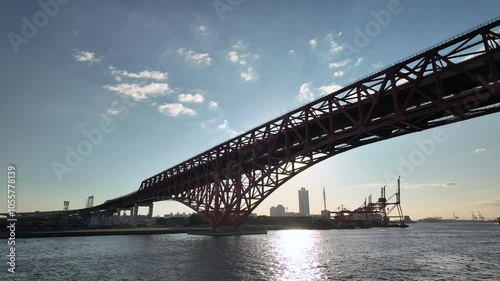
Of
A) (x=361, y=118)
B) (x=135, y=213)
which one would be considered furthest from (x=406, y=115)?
(x=135, y=213)

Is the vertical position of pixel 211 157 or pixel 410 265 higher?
pixel 211 157

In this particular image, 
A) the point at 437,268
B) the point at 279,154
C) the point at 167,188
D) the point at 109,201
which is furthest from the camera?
the point at 109,201

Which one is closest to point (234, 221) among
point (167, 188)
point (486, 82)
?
point (167, 188)

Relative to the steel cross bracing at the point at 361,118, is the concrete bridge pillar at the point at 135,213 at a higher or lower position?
lower

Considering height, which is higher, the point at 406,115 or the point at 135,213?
the point at 406,115

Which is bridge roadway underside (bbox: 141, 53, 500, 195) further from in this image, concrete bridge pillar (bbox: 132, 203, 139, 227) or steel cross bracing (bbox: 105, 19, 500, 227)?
concrete bridge pillar (bbox: 132, 203, 139, 227)

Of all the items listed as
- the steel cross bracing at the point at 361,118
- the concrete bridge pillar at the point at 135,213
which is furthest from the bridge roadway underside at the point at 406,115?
the concrete bridge pillar at the point at 135,213

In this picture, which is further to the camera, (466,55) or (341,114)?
(341,114)

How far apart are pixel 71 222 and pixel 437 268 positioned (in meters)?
126

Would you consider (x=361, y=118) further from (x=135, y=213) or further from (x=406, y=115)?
(x=135, y=213)

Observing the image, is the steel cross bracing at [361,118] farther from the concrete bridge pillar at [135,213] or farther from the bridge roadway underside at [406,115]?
the concrete bridge pillar at [135,213]

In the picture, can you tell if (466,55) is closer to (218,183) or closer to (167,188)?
(218,183)

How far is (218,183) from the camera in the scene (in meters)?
63.3

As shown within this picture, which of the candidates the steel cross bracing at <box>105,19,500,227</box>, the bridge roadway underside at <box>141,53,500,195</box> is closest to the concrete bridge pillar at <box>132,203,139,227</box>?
the steel cross bracing at <box>105,19,500,227</box>
